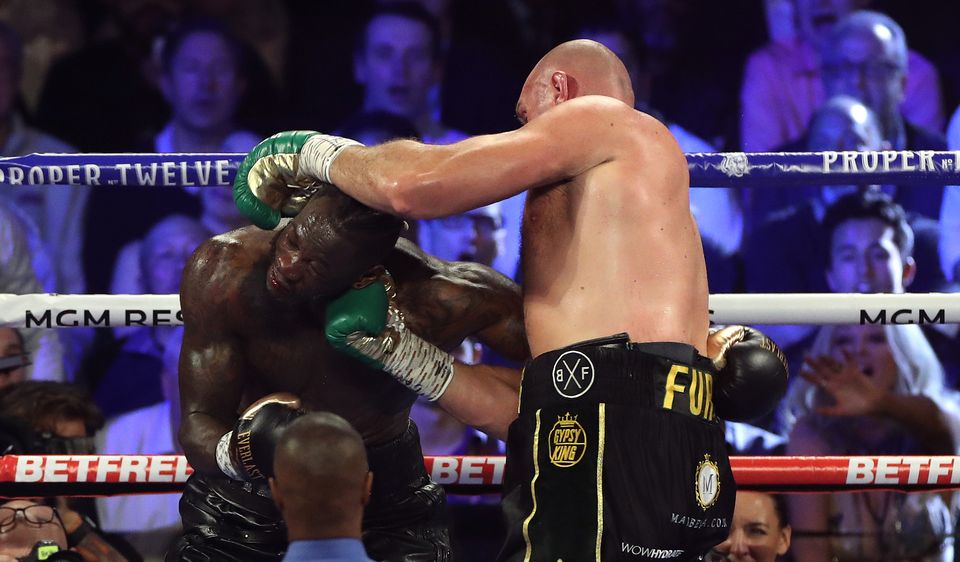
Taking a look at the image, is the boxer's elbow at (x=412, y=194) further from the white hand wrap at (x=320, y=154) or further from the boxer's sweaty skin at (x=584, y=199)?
the white hand wrap at (x=320, y=154)

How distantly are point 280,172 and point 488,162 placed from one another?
417 mm

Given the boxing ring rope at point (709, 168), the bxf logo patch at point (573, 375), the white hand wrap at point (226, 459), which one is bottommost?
the white hand wrap at point (226, 459)

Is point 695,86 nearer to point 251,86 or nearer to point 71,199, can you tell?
point 251,86

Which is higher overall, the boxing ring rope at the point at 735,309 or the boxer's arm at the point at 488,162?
the boxer's arm at the point at 488,162

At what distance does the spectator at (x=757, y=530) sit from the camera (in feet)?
9.96

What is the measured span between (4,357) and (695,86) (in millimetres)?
2622

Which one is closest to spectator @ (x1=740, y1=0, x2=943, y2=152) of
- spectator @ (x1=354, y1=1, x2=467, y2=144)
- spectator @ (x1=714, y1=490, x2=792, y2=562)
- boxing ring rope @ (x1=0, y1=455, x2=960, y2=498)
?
spectator @ (x1=354, y1=1, x2=467, y2=144)

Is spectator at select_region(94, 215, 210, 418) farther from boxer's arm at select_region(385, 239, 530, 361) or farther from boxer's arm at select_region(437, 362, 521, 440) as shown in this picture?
boxer's arm at select_region(437, 362, 521, 440)

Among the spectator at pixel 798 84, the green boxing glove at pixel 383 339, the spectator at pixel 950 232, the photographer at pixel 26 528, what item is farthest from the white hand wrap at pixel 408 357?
the spectator at pixel 950 232

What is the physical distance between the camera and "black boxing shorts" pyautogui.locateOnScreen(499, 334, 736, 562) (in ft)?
5.51

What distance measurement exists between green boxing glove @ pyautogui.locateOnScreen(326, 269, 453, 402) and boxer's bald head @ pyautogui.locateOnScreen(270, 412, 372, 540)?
46 centimetres

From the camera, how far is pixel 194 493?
2.16 m

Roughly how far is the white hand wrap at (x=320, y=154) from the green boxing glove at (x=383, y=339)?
0.21 meters

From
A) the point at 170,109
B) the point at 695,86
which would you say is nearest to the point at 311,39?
the point at 170,109
